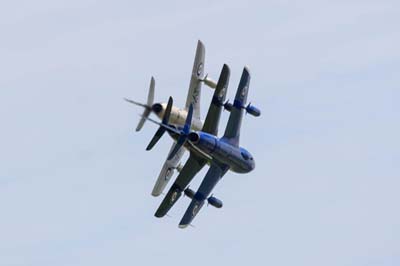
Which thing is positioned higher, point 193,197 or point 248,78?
point 248,78

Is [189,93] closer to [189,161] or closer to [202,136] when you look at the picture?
[189,161]

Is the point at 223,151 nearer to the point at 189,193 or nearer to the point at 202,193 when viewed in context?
the point at 202,193

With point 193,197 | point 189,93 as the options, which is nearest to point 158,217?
point 193,197

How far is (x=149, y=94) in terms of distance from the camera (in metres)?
158

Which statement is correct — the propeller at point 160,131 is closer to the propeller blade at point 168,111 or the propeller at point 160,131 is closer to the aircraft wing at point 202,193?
the propeller blade at point 168,111

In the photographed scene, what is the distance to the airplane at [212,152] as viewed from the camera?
14975cm

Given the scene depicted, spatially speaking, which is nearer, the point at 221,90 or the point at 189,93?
the point at 221,90

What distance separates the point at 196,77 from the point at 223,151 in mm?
17935

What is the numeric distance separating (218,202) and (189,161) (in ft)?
17.8

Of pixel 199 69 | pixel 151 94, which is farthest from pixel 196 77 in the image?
pixel 151 94

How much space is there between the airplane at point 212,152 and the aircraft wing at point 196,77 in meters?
9.28

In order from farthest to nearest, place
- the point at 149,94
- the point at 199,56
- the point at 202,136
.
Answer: the point at 199,56, the point at 149,94, the point at 202,136

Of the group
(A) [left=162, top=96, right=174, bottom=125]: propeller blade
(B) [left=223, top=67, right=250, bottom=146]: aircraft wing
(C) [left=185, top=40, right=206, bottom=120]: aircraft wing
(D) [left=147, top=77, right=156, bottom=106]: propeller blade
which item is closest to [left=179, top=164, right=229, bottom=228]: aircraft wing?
(B) [left=223, top=67, right=250, bottom=146]: aircraft wing

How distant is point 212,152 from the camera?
5969 inches
